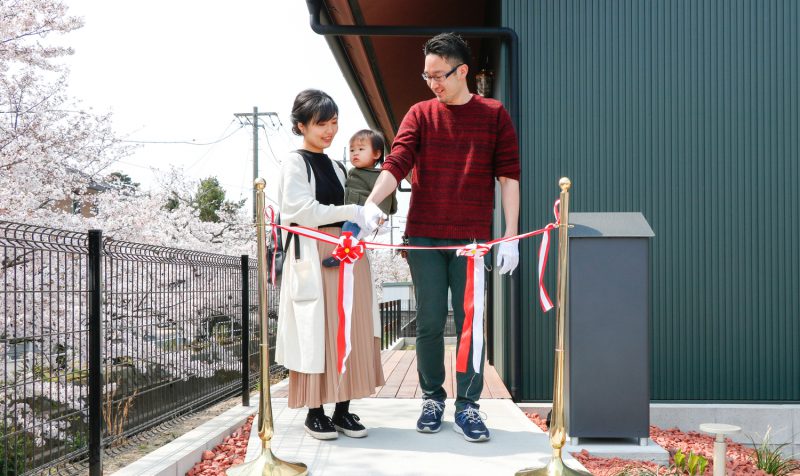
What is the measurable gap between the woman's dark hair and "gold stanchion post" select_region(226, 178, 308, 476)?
47 cm

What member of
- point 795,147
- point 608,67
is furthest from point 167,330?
point 795,147

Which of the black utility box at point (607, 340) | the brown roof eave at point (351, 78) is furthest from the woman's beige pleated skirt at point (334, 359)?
the brown roof eave at point (351, 78)

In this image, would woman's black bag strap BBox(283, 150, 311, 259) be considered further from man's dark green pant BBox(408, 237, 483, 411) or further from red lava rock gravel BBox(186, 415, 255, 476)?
red lava rock gravel BBox(186, 415, 255, 476)

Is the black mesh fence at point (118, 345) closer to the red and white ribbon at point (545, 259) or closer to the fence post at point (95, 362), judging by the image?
the fence post at point (95, 362)

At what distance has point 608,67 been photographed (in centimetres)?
478

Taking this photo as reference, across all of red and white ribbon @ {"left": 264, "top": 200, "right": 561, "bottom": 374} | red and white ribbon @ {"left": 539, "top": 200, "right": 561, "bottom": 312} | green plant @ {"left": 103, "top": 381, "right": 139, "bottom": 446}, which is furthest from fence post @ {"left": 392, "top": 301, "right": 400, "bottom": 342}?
red and white ribbon @ {"left": 539, "top": 200, "right": 561, "bottom": 312}

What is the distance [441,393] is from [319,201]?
44.3 inches

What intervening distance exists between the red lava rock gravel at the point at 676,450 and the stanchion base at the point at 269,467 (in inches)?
54.6

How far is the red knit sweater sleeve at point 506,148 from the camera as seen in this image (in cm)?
324

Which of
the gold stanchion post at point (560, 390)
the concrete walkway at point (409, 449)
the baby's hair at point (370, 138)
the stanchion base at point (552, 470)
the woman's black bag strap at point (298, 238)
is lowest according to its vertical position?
the concrete walkway at point (409, 449)

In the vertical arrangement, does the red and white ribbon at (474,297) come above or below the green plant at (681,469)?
above

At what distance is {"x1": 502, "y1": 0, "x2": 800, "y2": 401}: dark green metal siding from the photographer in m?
4.74

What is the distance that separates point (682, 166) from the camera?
15.7 feet

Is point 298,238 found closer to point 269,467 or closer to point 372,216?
point 372,216
